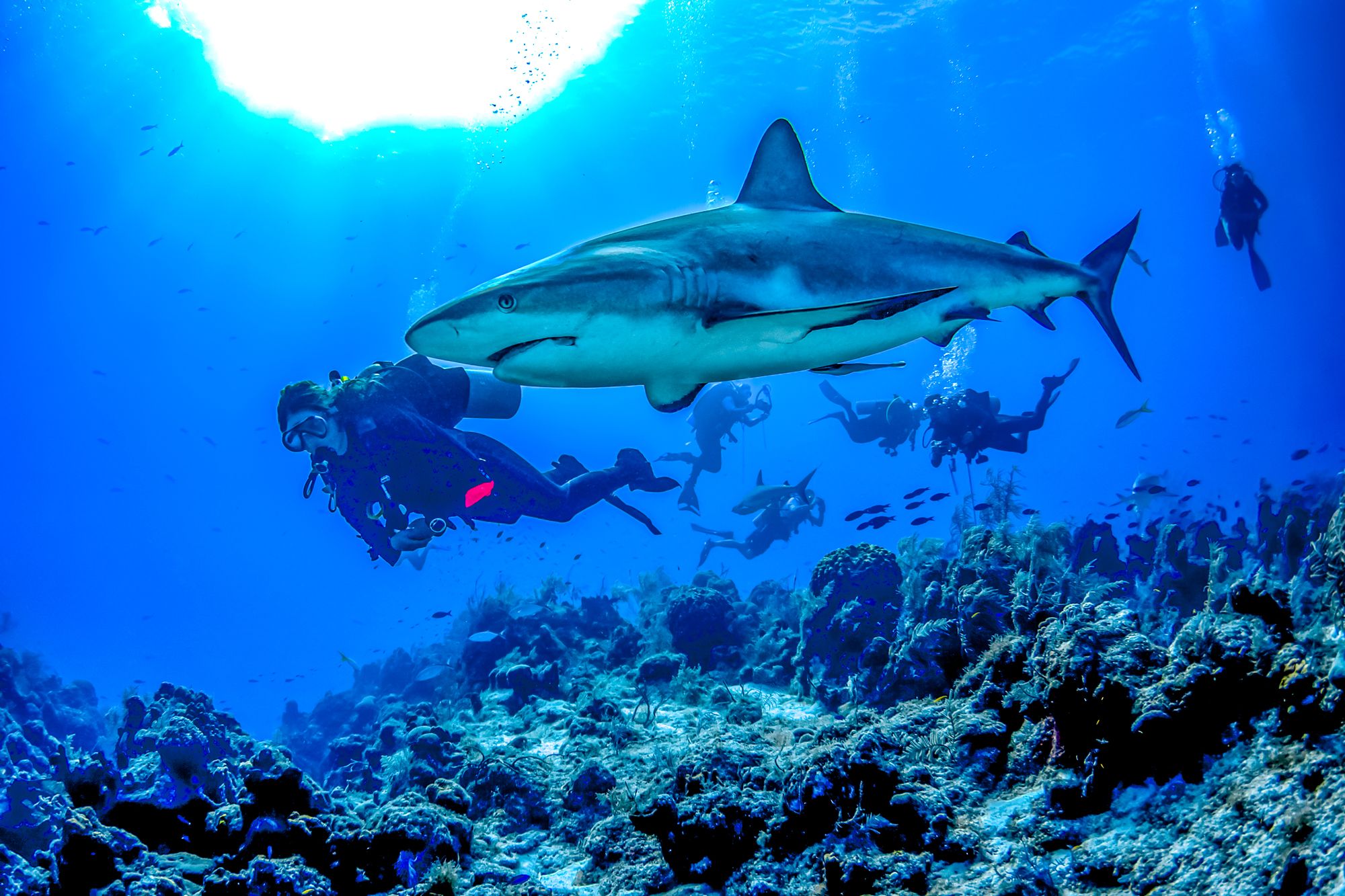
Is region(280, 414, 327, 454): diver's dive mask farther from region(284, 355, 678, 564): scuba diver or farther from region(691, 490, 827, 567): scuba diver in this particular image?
region(691, 490, 827, 567): scuba diver

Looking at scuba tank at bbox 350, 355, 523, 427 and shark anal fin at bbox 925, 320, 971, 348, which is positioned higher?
scuba tank at bbox 350, 355, 523, 427

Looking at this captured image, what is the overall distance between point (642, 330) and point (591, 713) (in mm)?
6426

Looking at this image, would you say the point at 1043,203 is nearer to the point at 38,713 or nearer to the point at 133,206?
the point at 38,713

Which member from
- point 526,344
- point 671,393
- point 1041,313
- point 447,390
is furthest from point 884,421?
point 526,344

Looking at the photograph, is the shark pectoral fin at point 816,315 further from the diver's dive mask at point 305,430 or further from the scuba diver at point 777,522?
the scuba diver at point 777,522

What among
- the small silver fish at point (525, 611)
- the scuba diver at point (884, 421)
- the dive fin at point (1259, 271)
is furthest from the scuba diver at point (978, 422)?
the dive fin at point (1259, 271)

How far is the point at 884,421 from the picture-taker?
2092 cm

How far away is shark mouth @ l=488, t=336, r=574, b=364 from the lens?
8.80 ft

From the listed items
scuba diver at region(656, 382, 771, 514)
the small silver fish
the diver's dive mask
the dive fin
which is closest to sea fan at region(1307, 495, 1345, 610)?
the diver's dive mask

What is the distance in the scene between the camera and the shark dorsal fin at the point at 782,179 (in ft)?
12.2

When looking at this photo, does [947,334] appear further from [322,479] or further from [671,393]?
[322,479]

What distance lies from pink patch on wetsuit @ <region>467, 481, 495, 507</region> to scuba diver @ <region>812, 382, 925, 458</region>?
13156 mm

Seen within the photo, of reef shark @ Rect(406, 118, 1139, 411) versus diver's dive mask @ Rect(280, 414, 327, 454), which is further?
diver's dive mask @ Rect(280, 414, 327, 454)

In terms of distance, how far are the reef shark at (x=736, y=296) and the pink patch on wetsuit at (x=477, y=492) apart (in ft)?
24.0
